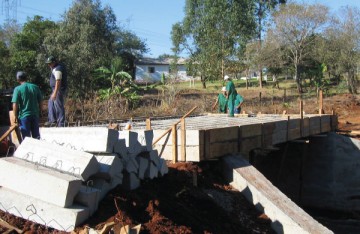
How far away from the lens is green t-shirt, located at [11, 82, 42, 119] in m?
6.73

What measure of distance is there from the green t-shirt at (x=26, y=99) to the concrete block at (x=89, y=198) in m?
2.48

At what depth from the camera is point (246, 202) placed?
24.7 feet

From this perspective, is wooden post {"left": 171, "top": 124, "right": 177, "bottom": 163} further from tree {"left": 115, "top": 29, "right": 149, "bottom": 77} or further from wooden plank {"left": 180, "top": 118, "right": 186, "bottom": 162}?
tree {"left": 115, "top": 29, "right": 149, "bottom": 77}

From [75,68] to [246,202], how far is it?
17.2 meters

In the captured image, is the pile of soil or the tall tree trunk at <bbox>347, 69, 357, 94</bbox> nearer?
the pile of soil

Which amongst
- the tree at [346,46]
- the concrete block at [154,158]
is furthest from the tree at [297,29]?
the concrete block at [154,158]

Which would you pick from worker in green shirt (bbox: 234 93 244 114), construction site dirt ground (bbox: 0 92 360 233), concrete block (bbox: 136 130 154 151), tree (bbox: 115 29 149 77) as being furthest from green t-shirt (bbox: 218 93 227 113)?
tree (bbox: 115 29 149 77)

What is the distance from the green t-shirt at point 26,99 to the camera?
265 inches

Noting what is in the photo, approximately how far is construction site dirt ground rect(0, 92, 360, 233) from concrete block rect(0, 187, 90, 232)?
64 mm

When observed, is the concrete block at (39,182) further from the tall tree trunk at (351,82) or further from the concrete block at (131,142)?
the tall tree trunk at (351,82)

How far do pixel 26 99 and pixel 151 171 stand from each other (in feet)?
7.29

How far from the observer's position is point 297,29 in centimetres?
3497

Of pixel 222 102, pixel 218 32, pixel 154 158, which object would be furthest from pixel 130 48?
A: pixel 154 158

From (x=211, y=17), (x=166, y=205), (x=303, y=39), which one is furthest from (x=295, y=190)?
(x=211, y=17)
